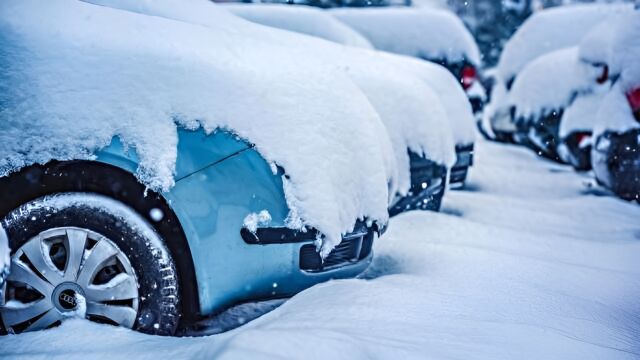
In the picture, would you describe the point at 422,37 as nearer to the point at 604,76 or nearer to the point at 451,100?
the point at 604,76

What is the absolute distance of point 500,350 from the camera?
1.52 m

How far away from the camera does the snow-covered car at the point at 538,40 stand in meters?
8.74

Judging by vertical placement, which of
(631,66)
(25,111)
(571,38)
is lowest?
(25,111)

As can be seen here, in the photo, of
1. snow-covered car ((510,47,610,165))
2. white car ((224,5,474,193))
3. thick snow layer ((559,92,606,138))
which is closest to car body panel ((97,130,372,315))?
white car ((224,5,474,193))

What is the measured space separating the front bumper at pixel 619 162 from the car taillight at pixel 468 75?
304 centimetres

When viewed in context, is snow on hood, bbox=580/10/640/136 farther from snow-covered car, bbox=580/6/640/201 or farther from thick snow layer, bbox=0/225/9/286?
thick snow layer, bbox=0/225/9/286

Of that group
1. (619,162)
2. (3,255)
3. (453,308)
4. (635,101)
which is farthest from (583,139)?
(3,255)

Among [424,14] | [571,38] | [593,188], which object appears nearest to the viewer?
[593,188]

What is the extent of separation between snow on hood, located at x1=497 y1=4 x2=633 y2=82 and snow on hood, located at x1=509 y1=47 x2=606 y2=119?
211cm

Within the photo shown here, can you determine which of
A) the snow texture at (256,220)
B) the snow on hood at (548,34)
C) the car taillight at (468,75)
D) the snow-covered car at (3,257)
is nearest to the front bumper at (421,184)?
the snow texture at (256,220)

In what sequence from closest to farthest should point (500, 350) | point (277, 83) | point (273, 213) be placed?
1. point (500, 350)
2. point (273, 213)
3. point (277, 83)

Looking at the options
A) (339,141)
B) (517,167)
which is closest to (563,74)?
(517,167)

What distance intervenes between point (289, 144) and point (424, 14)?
618 cm

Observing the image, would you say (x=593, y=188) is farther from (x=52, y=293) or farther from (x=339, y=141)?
(x=52, y=293)
